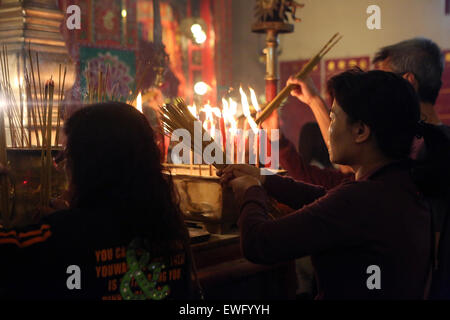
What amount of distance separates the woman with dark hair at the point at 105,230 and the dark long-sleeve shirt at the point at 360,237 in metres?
0.24

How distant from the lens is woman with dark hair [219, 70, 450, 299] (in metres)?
1.27

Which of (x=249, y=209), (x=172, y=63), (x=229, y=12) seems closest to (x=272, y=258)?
(x=249, y=209)

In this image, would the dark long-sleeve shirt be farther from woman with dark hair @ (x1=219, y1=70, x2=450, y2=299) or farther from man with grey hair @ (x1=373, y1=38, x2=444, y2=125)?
man with grey hair @ (x1=373, y1=38, x2=444, y2=125)

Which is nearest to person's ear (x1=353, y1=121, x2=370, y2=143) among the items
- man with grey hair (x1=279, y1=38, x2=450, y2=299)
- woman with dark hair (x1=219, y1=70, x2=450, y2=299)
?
woman with dark hair (x1=219, y1=70, x2=450, y2=299)

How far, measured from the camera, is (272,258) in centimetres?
129

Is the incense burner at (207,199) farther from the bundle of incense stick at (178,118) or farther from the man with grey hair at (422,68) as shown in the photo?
the man with grey hair at (422,68)

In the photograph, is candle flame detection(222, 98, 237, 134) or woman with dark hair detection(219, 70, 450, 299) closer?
woman with dark hair detection(219, 70, 450, 299)

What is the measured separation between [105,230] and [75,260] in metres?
0.10

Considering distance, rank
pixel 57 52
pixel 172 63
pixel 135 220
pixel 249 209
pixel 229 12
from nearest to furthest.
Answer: pixel 135 220
pixel 249 209
pixel 57 52
pixel 172 63
pixel 229 12

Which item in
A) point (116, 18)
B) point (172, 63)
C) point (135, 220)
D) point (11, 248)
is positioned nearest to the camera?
point (11, 248)

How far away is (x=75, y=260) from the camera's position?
122 centimetres

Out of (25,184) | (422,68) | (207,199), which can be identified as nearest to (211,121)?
(207,199)

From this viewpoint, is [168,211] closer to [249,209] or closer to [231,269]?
[249,209]

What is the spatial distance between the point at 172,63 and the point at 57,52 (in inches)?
196
